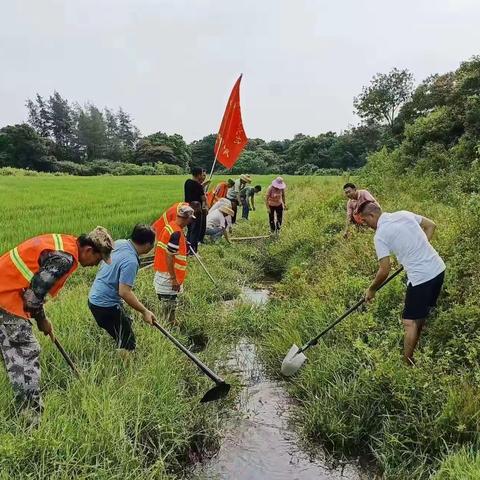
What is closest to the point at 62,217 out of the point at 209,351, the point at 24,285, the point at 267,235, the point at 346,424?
the point at 267,235

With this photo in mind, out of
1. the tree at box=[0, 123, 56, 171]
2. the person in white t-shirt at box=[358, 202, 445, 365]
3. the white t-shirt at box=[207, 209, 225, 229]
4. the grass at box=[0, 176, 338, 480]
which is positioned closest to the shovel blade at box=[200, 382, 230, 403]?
the grass at box=[0, 176, 338, 480]

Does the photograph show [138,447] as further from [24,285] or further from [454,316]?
[454,316]

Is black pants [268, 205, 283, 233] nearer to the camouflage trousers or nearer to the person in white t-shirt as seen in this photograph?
the person in white t-shirt

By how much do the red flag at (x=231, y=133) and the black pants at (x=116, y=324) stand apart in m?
5.49

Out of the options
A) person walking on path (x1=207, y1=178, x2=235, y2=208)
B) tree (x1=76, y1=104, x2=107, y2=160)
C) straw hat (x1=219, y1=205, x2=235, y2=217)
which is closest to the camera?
straw hat (x1=219, y1=205, x2=235, y2=217)

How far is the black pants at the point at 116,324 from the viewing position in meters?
4.00

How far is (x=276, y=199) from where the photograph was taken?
11.0m

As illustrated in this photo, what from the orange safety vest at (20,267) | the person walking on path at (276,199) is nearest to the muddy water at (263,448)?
the orange safety vest at (20,267)

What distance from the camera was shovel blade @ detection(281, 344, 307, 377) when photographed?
14.4ft

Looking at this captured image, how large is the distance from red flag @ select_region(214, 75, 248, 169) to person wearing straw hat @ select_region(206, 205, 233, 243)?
1.17 m

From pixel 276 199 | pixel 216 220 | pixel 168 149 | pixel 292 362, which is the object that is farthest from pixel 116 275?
pixel 168 149

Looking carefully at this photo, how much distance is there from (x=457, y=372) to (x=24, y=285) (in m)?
Result: 3.41

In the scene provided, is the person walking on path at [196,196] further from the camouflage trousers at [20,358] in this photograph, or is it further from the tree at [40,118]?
the tree at [40,118]

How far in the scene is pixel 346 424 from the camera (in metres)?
3.64
